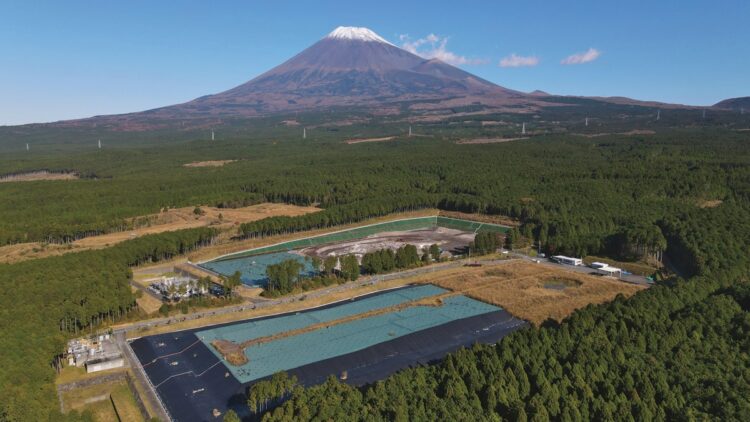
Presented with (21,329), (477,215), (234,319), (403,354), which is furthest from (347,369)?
(477,215)

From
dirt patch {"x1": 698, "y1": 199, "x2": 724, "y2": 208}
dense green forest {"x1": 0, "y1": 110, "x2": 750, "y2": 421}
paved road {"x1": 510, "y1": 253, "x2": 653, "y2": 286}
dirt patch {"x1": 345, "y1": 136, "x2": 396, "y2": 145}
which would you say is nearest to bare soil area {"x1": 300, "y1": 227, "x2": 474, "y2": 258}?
dense green forest {"x1": 0, "y1": 110, "x2": 750, "y2": 421}

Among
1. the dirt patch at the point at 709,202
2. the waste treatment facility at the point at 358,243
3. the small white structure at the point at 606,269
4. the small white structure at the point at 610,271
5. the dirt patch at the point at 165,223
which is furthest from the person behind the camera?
the dirt patch at the point at 709,202

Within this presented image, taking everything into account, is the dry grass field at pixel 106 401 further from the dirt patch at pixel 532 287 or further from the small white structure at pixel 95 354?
the dirt patch at pixel 532 287

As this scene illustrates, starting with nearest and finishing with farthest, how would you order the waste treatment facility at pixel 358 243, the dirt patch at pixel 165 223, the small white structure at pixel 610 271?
1. the small white structure at pixel 610 271
2. the waste treatment facility at pixel 358 243
3. the dirt patch at pixel 165 223

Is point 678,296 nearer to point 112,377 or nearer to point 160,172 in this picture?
point 112,377

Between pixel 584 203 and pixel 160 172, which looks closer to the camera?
pixel 584 203

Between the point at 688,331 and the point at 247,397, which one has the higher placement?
the point at 688,331

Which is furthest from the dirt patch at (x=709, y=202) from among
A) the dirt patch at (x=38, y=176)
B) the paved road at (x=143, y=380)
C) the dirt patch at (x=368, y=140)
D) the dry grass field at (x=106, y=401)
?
the dirt patch at (x=38, y=176)
